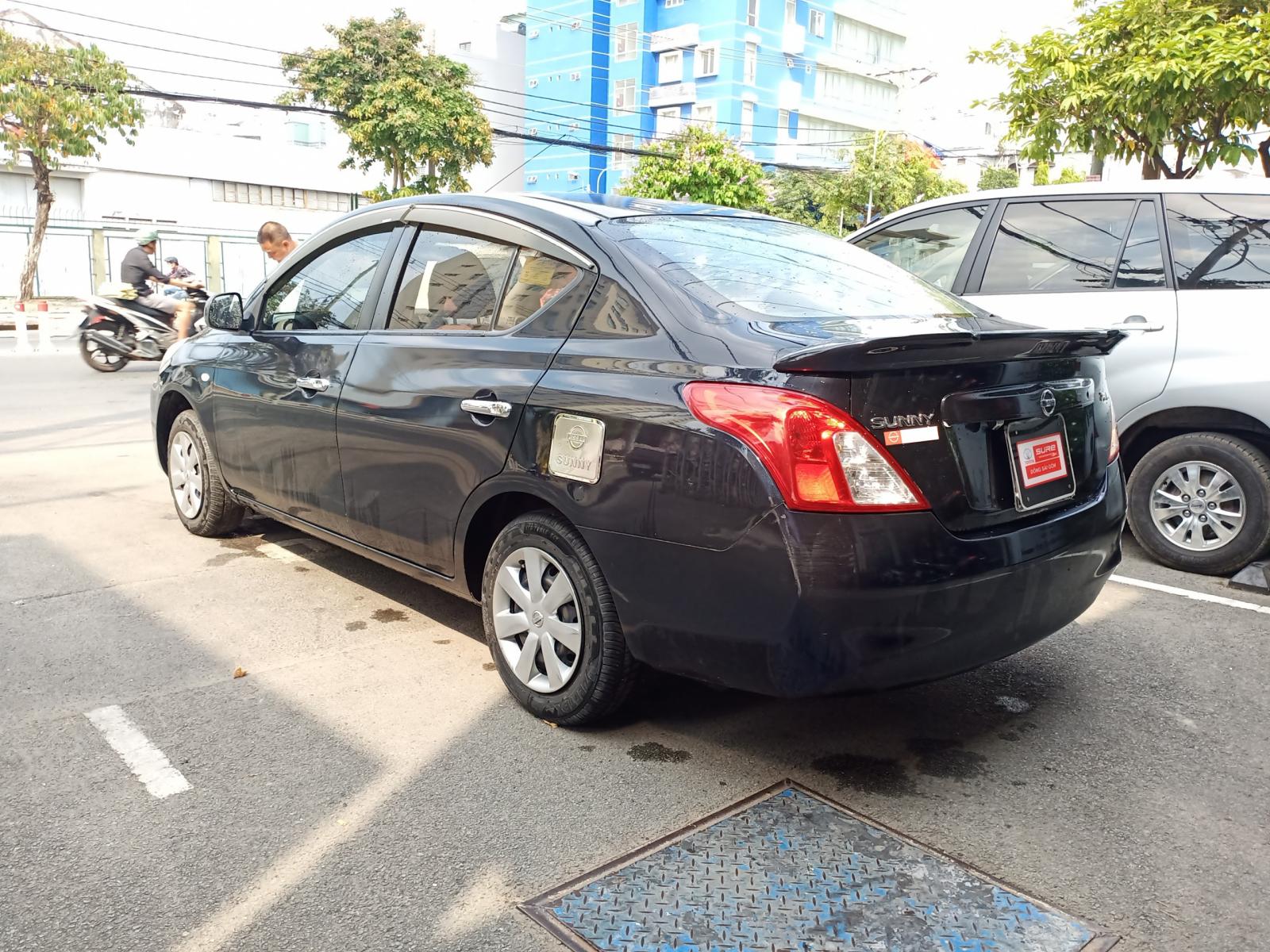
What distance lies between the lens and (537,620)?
11.1 ft

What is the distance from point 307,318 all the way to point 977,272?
137 inches

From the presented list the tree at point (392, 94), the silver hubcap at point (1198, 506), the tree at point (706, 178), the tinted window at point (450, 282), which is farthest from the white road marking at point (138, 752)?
the tree at point (392, 94)

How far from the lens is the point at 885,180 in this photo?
4909 cm

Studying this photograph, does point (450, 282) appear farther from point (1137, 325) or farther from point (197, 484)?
point (1137, 325)

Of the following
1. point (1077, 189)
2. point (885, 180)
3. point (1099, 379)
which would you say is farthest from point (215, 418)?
point (885, 180)

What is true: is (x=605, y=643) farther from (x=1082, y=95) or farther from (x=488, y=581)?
(x=1082, y=95)

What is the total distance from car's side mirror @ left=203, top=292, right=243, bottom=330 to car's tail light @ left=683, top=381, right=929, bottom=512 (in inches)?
120

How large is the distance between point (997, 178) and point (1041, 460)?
66116 millimetres

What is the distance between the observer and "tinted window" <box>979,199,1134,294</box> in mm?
5484

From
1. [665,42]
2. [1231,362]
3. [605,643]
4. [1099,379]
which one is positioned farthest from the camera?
[665,42]

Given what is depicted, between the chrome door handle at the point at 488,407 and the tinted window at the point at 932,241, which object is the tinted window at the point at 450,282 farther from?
the tinted window at the point at 932,241

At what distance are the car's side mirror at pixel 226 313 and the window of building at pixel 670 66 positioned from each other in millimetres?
62596

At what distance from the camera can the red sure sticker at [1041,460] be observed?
118 inches

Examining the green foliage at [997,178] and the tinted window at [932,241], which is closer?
the tinted window at [932,241]
